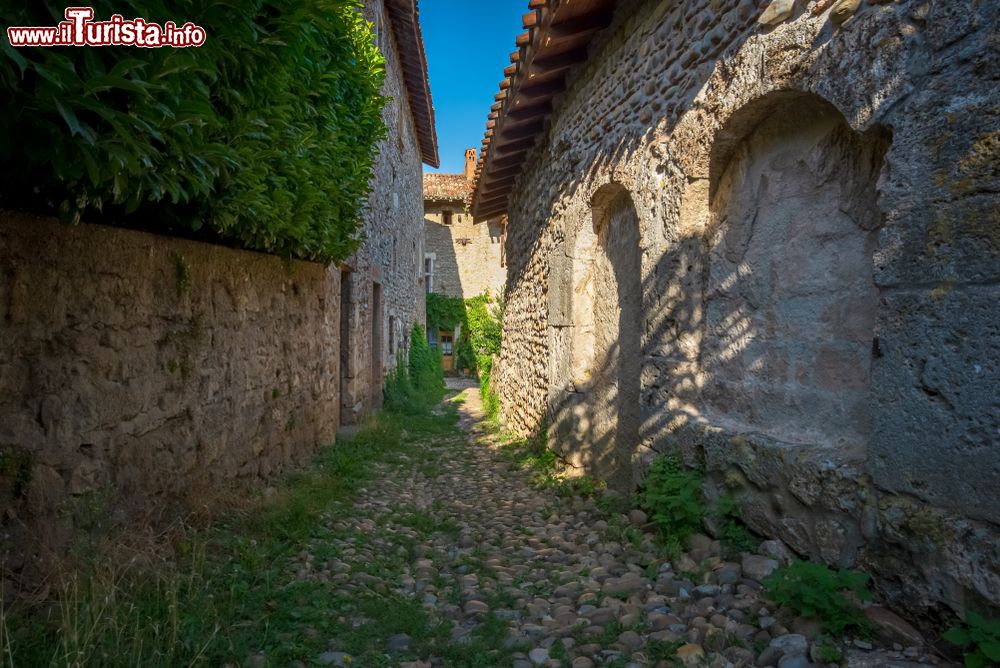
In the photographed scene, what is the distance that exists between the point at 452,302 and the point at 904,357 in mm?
21055

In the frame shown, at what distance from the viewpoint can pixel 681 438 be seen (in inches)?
134

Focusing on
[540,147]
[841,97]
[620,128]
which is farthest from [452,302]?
[841,97]

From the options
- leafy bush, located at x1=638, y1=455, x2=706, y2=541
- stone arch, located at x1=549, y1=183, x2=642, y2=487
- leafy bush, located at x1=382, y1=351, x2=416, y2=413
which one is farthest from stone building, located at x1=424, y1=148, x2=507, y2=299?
leafy bush, located at x1=638, y1=455, x2=706, y2=541

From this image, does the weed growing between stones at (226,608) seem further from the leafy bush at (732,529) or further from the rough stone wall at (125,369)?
the leafy bush at (732,529)

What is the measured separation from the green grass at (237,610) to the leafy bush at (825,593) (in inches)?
45.2

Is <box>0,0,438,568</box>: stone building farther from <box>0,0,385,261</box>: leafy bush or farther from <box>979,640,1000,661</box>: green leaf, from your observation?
<box>979,640,1000,661</box>: green leaf

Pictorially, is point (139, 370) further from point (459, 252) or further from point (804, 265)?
point (459, 252)

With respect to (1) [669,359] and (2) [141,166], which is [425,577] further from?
(2) [141,166]

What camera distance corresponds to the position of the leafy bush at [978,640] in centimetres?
173

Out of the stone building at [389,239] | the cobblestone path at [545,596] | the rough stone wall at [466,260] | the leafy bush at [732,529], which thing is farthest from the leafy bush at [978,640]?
the rough stone wall at [466,260]

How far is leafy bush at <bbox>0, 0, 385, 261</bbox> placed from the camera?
61.1 inches

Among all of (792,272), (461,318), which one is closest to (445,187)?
(461,318)

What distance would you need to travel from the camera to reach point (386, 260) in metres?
10.5

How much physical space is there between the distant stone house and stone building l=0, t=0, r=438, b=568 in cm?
1698
